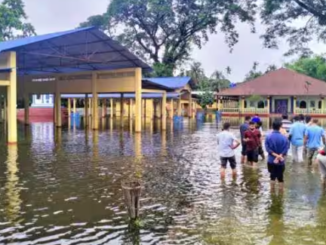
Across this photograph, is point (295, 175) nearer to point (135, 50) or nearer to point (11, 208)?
point (11, 208)

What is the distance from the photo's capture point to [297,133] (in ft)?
42.1

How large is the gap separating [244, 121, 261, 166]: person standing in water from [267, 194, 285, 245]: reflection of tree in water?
3.60 meters

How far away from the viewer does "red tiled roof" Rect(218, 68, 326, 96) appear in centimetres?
5406

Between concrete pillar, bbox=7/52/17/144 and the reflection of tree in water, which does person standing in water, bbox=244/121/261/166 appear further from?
concrete pillar, bbox=7/52/17/144

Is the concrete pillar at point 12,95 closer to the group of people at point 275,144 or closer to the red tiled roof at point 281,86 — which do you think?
the group of people at point 275,144

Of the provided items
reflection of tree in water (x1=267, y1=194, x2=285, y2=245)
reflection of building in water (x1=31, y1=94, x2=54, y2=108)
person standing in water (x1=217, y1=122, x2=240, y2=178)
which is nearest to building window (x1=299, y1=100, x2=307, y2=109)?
reflection of building in water (x1=31, y1=94, x2=54, y2=108)

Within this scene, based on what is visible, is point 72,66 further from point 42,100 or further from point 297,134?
point 42,100

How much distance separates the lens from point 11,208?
7777mm

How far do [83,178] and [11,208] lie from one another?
3.18m

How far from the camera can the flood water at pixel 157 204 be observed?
6.33 metres

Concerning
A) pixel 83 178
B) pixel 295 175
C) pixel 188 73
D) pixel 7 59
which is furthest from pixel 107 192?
pixel 188 73

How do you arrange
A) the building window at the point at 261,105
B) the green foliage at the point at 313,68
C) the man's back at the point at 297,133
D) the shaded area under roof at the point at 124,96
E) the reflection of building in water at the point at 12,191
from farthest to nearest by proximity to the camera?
1. the green foliage at the point at 313,68
2. the building window at the point at 261,105
3. the shaded area under roof at the point at 124,96
4. the man's back at the point at 297,133
5. the reflection of building in water at the point at 12,191

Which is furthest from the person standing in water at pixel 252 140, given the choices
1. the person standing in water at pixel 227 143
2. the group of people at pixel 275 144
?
the person standing in water at pixel 227 143

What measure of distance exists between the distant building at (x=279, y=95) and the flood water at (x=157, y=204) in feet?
139
